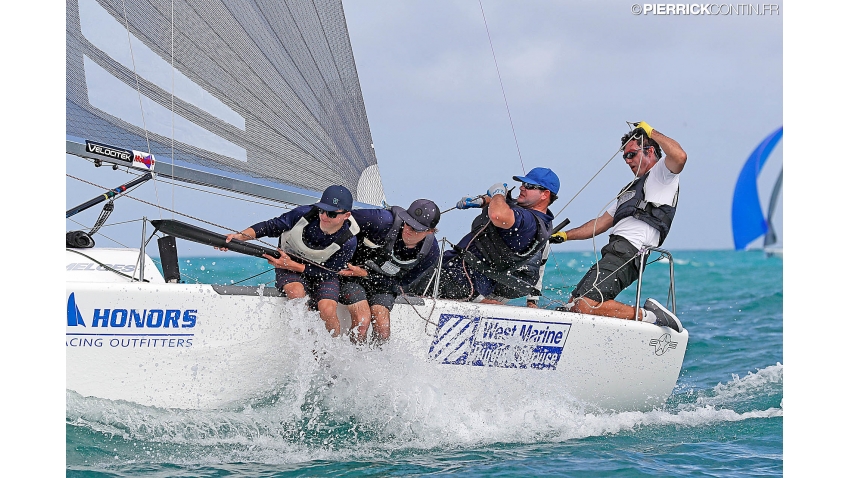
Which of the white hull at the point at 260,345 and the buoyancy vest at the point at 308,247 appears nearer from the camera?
the white hull at the point at 260,345

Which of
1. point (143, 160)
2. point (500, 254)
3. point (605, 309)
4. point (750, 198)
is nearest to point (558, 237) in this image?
point (605, 309)

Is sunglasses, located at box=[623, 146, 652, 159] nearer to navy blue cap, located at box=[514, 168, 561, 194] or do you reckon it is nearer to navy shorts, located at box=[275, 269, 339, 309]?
navy blue cap, located at box=[514, 168, 561, 194]

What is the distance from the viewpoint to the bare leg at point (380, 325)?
386cm

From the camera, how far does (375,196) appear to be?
15.9 feet

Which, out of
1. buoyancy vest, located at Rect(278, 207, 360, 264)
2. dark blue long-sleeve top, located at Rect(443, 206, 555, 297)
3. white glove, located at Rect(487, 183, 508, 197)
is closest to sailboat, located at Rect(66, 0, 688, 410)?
buoyancy vest, located at Rect(278, 207, 360, 264)

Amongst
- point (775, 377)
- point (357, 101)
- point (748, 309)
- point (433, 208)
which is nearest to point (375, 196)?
point (357, 101)

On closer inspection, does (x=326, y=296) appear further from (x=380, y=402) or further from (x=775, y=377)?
(x=775, y=377)

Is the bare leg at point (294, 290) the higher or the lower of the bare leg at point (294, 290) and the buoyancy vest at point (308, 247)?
the lower

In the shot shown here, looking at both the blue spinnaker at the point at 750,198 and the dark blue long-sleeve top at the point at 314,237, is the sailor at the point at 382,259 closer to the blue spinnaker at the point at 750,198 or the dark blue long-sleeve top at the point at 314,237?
the dark blue long-sleeve top at the point at 314,237

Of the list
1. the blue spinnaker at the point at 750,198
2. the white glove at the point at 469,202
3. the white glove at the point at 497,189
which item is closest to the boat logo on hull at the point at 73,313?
the white glove at the point at 469,202

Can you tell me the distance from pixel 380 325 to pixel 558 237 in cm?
151

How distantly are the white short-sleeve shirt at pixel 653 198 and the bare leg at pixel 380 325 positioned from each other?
160cm

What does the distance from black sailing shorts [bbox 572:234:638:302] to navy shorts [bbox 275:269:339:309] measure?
4.82ft

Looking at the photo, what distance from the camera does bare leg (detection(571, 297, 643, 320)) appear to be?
441cm
